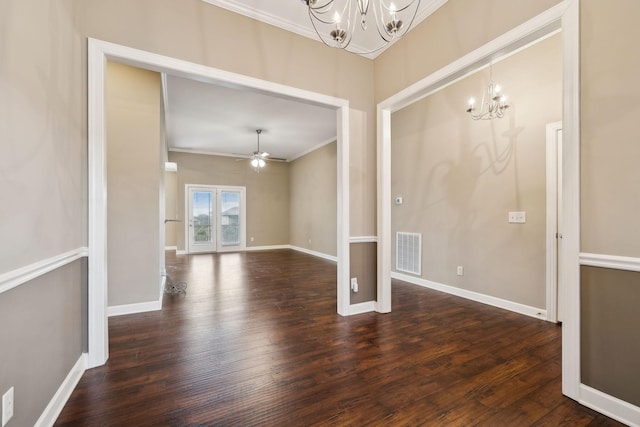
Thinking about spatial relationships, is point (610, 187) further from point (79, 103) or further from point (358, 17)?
point (79, 103)

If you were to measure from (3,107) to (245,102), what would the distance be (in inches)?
148

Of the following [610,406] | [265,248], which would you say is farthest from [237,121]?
[610,406]

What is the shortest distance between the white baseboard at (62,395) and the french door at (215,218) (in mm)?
6682

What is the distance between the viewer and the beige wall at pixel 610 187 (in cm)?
146

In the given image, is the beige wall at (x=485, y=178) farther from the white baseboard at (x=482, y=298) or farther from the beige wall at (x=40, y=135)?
the beige wall at (x=40, y=135)

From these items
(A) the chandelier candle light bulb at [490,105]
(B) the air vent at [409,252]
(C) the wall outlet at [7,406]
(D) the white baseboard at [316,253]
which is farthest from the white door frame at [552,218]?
(D) the white baseboard at [316,253]

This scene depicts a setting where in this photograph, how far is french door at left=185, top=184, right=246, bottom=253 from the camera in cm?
823

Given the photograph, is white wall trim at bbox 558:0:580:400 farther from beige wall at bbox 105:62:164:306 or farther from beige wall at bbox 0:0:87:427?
beige wall at bbox 105:62:164:306

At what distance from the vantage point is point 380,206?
10.3ft

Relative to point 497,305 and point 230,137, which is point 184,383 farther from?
point 230,137

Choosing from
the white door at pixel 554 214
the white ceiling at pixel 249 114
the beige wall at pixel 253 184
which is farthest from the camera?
the beige wall at pixel 253 184

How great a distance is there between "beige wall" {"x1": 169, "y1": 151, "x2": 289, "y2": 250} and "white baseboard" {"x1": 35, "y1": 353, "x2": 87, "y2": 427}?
22.3 ft

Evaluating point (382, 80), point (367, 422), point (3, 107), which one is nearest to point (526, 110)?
point (382, 80)

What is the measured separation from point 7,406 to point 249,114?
4.85 m
